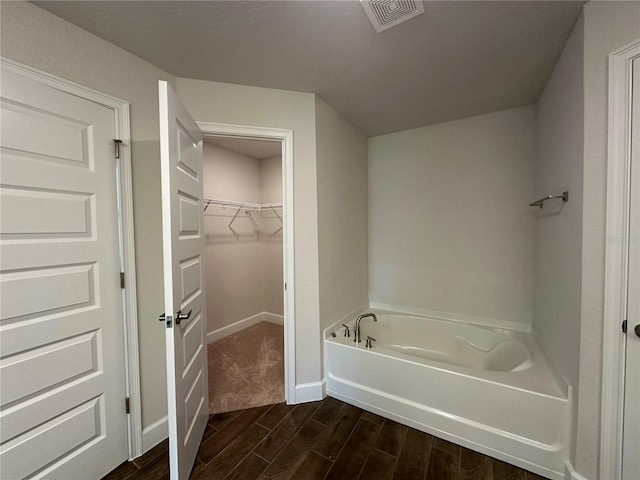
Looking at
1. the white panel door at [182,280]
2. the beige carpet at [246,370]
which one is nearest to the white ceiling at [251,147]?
the white panel door at [182,280]

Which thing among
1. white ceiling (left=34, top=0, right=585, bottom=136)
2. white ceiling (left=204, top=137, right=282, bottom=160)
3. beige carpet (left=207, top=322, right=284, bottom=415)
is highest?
white ceiling (left=204, top=137, right=282, bottom=160)

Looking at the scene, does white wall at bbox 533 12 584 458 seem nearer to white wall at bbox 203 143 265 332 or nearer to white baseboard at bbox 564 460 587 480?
white baseboard at bbox 564 460 587 480

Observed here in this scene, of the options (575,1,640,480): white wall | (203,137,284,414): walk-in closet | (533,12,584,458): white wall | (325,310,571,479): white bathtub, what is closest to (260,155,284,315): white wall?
(203,137,284,414): walk-in closet

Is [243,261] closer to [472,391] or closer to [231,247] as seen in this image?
[231,247]

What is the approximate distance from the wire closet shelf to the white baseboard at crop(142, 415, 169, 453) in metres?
2.09

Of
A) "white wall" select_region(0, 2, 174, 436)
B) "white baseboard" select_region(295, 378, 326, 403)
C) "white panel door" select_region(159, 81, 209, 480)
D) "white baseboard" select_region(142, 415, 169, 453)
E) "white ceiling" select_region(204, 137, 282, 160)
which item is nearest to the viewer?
"white panel door" select_region(159, 81, 209, 480)

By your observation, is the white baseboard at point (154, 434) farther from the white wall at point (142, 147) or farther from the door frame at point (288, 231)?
the door frame at point (288, 231)

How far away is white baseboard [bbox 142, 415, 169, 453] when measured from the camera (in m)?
1.55

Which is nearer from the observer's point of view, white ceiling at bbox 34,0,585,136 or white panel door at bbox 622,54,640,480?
white panel door at bbox 622,54,640,480

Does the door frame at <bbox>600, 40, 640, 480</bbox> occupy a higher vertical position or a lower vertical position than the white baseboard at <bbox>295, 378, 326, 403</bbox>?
higher

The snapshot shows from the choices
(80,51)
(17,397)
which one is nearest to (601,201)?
(80,51)

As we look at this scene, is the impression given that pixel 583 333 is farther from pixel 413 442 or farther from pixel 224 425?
pixel 224 425

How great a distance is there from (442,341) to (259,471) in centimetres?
186

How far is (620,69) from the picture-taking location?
1.09m
